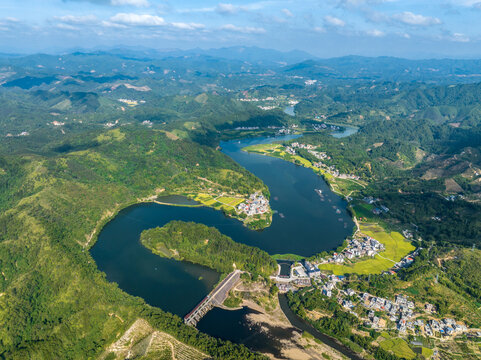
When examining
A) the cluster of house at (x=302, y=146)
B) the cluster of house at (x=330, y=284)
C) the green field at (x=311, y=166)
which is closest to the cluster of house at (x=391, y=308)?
the cluster of house at (x=330, y=284)

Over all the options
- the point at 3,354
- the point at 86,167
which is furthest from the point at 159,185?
the point at 3,354

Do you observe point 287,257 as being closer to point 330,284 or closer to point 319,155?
point 330,284

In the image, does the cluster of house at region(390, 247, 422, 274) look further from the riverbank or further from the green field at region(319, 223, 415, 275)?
the riverbank

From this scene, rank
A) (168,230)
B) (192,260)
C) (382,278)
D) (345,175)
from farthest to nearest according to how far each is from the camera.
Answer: (345,175) < (168,230) < (192,260) < (382,278)

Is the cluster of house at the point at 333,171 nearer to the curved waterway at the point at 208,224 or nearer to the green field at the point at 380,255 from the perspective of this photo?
the curved waterway at the point at 208,224

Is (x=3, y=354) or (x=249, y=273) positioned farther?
(x=249, y=273)

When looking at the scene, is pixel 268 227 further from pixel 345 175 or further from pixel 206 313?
pixel 345 175

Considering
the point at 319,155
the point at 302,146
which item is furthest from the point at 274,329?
the point at 302,146
